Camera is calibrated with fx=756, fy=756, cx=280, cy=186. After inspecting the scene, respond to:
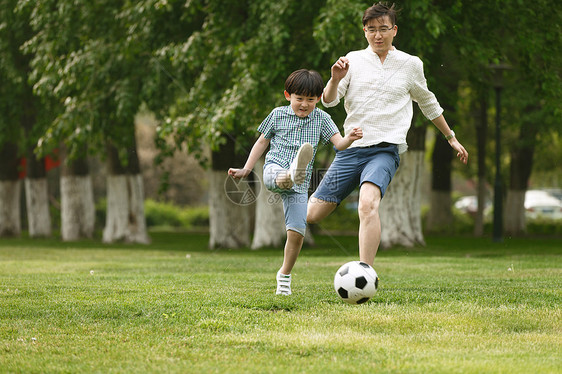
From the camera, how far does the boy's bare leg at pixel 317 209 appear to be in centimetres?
641

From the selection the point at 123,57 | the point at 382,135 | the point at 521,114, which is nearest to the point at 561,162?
the point at 521,114

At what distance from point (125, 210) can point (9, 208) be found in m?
5.36

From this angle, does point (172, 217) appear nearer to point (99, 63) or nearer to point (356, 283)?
point (99, 63)

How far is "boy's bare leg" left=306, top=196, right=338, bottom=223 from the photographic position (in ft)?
21.0

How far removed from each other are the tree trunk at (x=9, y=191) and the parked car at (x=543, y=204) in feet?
90.5

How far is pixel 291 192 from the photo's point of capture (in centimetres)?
629

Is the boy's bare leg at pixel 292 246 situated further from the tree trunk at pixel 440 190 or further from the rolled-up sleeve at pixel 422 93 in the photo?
the tree trunk at pixel 440 190

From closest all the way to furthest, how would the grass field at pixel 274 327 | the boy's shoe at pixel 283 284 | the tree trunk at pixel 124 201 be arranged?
the grass field at pixel 274 327
the boy's shoe at pixel 283 284
the tree trunk at pixel 124 201

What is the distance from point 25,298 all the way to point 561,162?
27.9 metres

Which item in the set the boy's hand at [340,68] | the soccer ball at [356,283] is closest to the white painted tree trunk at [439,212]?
the boy's hand at [340,68]

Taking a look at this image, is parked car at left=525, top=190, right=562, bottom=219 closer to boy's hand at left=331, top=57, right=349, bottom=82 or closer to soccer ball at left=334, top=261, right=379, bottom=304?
boy's hand at left=331, top=57, right=349, bottom=82

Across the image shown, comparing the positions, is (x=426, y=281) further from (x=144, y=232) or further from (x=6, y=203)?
(x=6, y=203)

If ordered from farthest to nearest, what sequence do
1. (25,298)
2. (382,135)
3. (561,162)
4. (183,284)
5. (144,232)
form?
(561,162)
(144,232)
(183,284)
(25,298)
(382,135)

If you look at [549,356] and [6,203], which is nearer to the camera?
[549,356]
